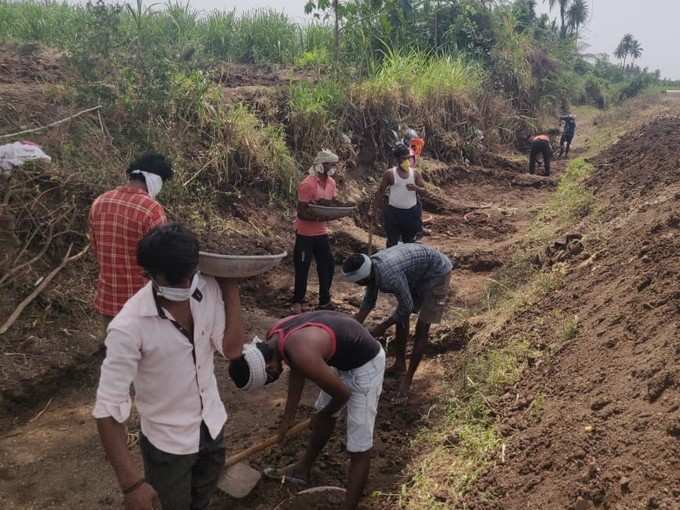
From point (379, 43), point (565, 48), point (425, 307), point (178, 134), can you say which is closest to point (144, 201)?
point (425, 307)

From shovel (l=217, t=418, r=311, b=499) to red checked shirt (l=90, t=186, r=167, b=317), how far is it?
1099 mm

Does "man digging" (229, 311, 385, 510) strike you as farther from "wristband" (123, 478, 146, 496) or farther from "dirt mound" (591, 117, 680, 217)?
"dirt mound" (591, 117, 680, 217)

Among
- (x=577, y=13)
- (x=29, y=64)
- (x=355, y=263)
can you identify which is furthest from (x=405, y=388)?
(x=577, y=13)

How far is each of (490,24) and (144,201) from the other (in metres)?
16.2

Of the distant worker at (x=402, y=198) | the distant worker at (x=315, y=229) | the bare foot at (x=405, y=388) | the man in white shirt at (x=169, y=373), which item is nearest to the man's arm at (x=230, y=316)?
the man in white shirt at (x=169, y=373)

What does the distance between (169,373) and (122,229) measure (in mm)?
1468

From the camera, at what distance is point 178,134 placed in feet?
23.2

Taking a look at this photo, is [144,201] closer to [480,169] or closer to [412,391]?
[412,391]

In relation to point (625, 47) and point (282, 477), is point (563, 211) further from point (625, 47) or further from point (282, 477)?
point (625, 47)

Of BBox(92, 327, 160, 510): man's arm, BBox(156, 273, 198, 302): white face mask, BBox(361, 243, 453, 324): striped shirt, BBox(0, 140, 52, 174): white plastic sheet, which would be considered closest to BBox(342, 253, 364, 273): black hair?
BBox(361, 243, 453, 324): striped shirt

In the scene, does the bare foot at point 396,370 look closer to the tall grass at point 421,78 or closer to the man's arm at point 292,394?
the man's arm at point 292,394

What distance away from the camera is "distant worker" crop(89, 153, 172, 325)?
320 centimetres

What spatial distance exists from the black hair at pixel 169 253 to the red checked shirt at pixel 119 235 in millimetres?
1393

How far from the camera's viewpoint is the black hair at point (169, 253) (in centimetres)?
183
